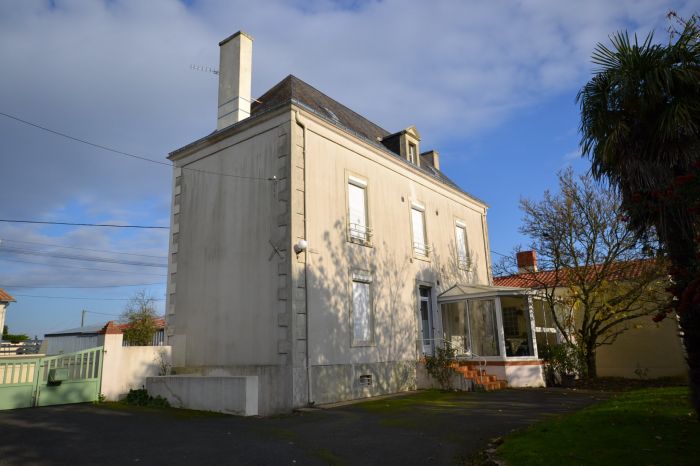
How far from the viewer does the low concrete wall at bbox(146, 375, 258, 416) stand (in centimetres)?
948

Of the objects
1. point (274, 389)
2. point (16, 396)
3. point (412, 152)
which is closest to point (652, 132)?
point (274, 389)

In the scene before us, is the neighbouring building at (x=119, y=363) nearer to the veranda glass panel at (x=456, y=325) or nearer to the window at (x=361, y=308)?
the window at (x=361, y=308)

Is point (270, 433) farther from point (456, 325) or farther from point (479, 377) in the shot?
point (456, 325)

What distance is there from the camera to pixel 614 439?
5898 millimetres

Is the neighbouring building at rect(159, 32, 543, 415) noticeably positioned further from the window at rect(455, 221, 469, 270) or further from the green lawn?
the green lawn

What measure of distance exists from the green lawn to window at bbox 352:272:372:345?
18.1 feet

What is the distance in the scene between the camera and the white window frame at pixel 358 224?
1291 centimetres

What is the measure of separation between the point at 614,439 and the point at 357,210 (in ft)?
28.3

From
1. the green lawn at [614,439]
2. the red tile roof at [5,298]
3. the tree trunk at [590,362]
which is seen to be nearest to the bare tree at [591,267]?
the tree trunk at [590,362]

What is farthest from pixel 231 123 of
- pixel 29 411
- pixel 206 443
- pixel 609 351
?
pixel 609 351

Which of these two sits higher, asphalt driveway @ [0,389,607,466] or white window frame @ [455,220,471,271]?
white window frame @ [455,220,471,271]

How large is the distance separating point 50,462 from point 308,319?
578 cm

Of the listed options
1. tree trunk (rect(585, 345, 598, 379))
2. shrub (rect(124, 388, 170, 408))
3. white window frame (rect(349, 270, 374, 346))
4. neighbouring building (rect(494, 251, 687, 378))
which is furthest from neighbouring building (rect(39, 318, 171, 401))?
tree trunk (rect(585, 345, 598, 379))

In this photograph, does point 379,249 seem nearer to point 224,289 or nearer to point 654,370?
point 224,289
